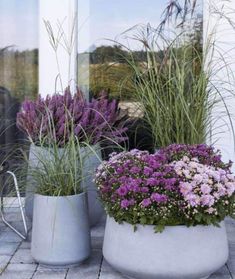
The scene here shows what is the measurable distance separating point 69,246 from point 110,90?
1.54m

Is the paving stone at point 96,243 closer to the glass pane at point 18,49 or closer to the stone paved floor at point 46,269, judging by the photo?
the stone paved floor at point 46,269

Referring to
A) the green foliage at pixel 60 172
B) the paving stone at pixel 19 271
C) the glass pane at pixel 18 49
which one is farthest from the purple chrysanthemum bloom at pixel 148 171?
the glass pane at pixel 18 49

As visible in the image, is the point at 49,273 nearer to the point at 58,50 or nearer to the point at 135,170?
the point at 135,170

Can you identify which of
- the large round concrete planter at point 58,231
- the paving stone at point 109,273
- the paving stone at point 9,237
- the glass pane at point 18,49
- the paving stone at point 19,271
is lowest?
the paving stone at point 9,237

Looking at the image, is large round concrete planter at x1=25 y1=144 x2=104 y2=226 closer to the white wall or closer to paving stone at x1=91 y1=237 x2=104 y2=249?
paving stone at x1=91 y1=237 x2=104 y2=249

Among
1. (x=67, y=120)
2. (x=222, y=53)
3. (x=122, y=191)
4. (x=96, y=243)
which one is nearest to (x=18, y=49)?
(x=67, y=120)

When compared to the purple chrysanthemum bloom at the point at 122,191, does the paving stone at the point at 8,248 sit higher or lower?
lower

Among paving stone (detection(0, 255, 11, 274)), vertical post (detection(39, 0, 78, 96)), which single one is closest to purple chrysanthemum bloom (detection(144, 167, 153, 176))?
paving stone (detection(0, 255, 11, 274))

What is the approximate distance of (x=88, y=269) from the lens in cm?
265

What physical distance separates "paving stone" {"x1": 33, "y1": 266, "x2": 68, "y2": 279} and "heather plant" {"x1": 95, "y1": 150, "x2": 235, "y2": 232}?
43 centimetres

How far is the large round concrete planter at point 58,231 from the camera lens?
2.58m

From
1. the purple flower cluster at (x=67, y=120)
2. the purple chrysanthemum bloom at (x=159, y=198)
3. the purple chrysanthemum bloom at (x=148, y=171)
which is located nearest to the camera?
the purple chrysanthemum bloom at (x=159, y=198)

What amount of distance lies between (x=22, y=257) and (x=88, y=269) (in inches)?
16.2

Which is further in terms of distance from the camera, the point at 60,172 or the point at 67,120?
the point at 67,120
